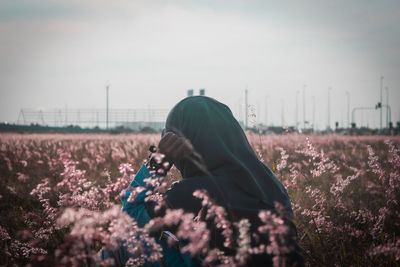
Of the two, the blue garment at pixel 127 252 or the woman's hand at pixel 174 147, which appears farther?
the blue garment at pixel 127 252

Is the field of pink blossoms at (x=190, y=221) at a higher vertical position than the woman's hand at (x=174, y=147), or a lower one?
lower

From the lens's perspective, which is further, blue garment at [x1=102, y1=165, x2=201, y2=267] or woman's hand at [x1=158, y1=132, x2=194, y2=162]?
blue garment at [x1=102, y1=165, x2=201, y2=267]

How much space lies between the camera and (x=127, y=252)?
6.41 ft

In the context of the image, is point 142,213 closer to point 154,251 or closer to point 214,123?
point 154,251

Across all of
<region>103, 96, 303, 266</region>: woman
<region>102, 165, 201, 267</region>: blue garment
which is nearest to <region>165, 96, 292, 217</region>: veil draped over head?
<region>103, 96, 303, 266</region>: woman

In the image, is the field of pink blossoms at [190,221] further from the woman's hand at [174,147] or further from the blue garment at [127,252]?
the woman's hand at [174,147]

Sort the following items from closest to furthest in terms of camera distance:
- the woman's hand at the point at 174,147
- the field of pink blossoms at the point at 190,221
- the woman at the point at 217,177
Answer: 1. the field of pink blossoms at the point at 190,221
2. the woman's hand at the point at 174,147
3. the woman at the point at 217,177

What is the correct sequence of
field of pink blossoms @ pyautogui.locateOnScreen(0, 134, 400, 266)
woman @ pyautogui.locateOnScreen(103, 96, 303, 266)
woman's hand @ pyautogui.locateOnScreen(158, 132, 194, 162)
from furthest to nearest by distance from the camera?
woman @ pyautogui.locateOnScreen(103, 96, 303, 266)
woman's hand @ pyautogui.locateOnScreen(158, 132, 194, 162)
field of pink blossoms @ pyautogui.locateOnScreen(0, 134, 400, 266)

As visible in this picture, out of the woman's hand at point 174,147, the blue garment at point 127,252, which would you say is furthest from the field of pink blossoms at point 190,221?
the woman's hand at point 174,147

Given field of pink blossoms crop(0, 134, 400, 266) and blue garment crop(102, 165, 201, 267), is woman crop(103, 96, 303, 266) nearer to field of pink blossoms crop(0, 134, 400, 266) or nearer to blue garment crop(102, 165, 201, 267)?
blue garment crop(102, 165, 201, 267)

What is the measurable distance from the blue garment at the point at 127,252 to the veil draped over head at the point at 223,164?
0.61 feet

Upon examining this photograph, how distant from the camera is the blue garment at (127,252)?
6.44 feet

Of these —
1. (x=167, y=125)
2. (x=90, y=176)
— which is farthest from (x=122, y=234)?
(x=90, y=176)

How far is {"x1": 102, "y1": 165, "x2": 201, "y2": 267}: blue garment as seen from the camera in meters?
1.96
